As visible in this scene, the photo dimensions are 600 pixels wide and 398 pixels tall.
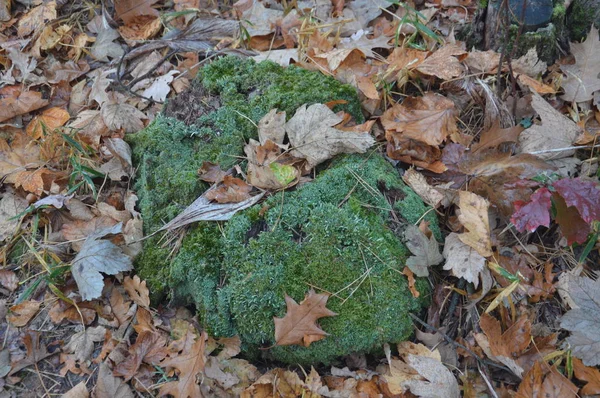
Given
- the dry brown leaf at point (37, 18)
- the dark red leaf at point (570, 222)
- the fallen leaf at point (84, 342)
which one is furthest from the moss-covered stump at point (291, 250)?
the dry brown leaf at point (37, 18)

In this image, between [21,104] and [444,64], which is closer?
[444,64]

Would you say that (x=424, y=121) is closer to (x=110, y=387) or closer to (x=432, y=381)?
(x=432, y=381)

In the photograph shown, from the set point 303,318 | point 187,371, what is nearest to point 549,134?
point 303,318

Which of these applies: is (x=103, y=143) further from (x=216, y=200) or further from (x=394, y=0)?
(x=394, y=0)

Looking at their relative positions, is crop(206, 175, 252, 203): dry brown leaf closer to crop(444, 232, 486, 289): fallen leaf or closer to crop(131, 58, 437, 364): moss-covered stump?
crop(131, 58, 437, 364): moss-covered stump

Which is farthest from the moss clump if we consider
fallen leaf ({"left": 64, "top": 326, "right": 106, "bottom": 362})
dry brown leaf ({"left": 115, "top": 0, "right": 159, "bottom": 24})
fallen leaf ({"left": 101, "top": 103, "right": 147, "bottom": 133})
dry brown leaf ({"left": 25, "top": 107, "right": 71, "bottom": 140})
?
dry brown leaf ({"left": 115, "top": 0, "right": 159, "bottom": 24})

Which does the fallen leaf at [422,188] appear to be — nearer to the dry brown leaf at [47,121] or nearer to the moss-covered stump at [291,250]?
the moss-covered stump at [291,250]
